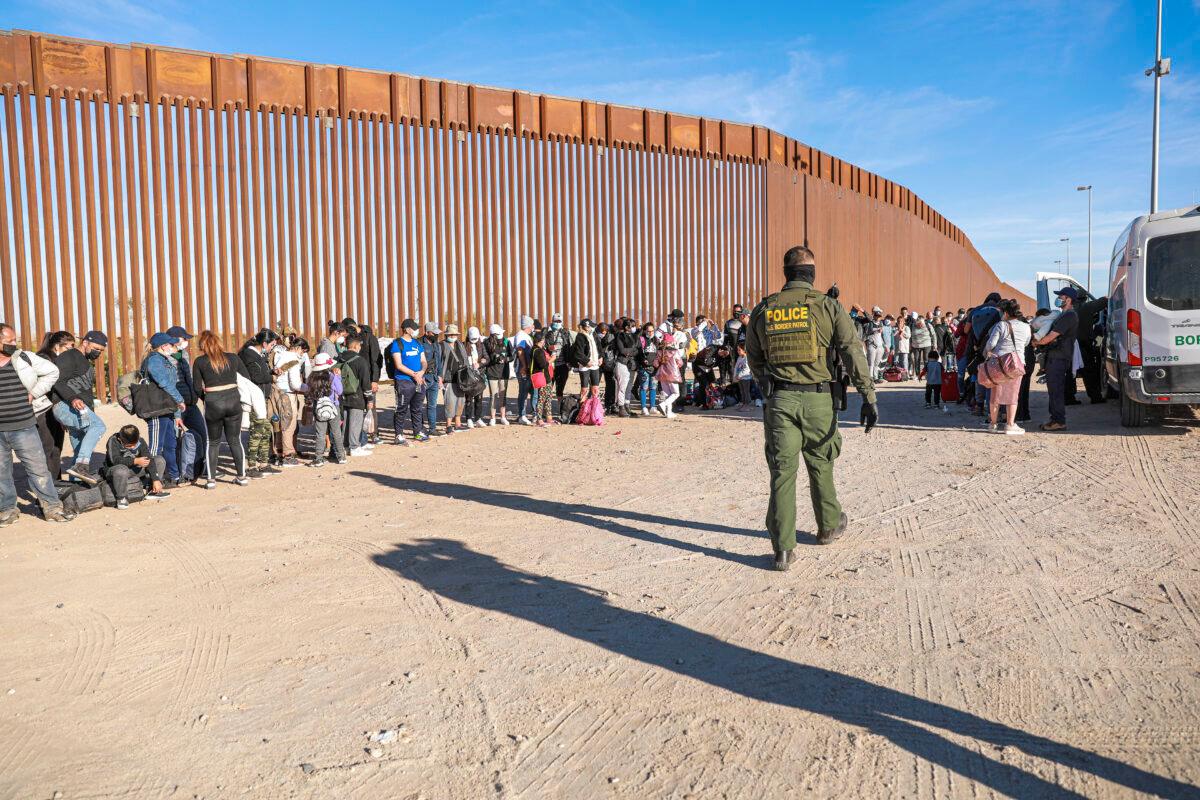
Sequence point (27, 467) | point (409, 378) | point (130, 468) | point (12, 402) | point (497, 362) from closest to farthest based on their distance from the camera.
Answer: point (12, 402)
point (27, 467)
point (130, 468)
point (409, 378)
point (497, 362)

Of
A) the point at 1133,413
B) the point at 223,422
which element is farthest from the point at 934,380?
the point at 223,422

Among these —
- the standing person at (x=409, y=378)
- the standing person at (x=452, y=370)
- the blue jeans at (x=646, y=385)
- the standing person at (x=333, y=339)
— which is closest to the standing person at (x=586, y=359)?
the blue jeans at (x=646, y=385)

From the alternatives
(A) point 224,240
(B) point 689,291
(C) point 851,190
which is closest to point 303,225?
(A) point 224,240

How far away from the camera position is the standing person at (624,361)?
14055 millimetres

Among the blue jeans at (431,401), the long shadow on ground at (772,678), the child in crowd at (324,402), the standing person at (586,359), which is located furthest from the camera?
the standing person at (586,359)

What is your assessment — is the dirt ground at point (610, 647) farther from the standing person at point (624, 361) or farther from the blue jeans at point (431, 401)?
the standing person at point (624, 361)

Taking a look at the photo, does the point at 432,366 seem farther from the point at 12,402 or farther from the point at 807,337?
the point at 807,337

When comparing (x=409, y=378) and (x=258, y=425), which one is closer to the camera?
(x=258, y=425)

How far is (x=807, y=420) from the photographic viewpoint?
5527 millimetres

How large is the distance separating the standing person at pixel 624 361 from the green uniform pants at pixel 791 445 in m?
8.44

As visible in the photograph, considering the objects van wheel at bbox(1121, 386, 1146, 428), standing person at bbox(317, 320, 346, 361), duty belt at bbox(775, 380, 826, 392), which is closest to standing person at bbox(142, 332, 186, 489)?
standing person at bbox(317, 320, 346, 361)

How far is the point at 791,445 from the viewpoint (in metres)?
5.49

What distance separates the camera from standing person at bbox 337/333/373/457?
10.1 m

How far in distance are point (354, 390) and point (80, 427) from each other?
8.85ft
